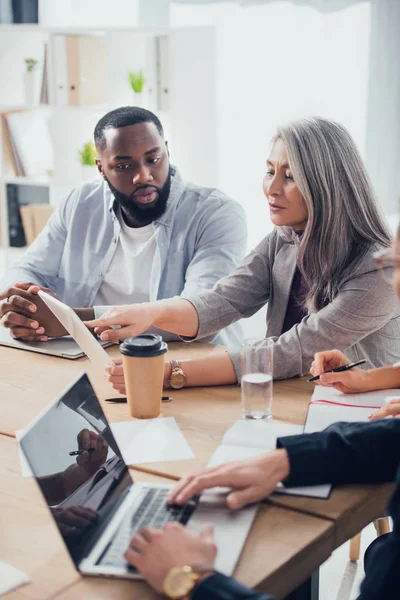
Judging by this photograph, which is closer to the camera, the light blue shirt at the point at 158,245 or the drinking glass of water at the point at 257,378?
the drinking glass of water at the point at 257,378

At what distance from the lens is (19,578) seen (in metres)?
1.04

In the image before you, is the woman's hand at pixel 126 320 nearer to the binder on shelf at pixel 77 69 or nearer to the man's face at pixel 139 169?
the man's face at pixel 139 169

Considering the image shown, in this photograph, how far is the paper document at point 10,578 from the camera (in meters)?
1.02

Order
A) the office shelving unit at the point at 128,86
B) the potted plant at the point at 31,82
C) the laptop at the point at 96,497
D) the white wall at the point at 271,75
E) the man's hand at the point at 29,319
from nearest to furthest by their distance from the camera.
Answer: the laptop at the point at 96,497, the man's hand at the point at 29,319, the office shelving unit at the point at 128,86, the white wall at the point at 271,75, the potted plant at the point at 31,82

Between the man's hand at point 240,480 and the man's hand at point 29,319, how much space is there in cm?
98

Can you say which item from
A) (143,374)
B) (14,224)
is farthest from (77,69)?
(143,374)

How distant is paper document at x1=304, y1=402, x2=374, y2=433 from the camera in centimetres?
148

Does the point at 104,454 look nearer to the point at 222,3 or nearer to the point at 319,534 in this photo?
the point at 319,534

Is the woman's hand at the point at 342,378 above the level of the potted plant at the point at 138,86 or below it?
below

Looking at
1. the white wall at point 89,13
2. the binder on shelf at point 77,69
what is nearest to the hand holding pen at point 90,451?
the binder on shelf at point 77,69

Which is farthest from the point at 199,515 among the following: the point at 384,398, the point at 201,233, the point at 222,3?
the point at 222,3

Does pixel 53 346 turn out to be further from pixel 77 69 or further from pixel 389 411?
pixel 77 69

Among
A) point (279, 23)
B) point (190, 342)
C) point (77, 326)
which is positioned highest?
point (279, 23)

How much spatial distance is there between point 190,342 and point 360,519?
94 centimetres
